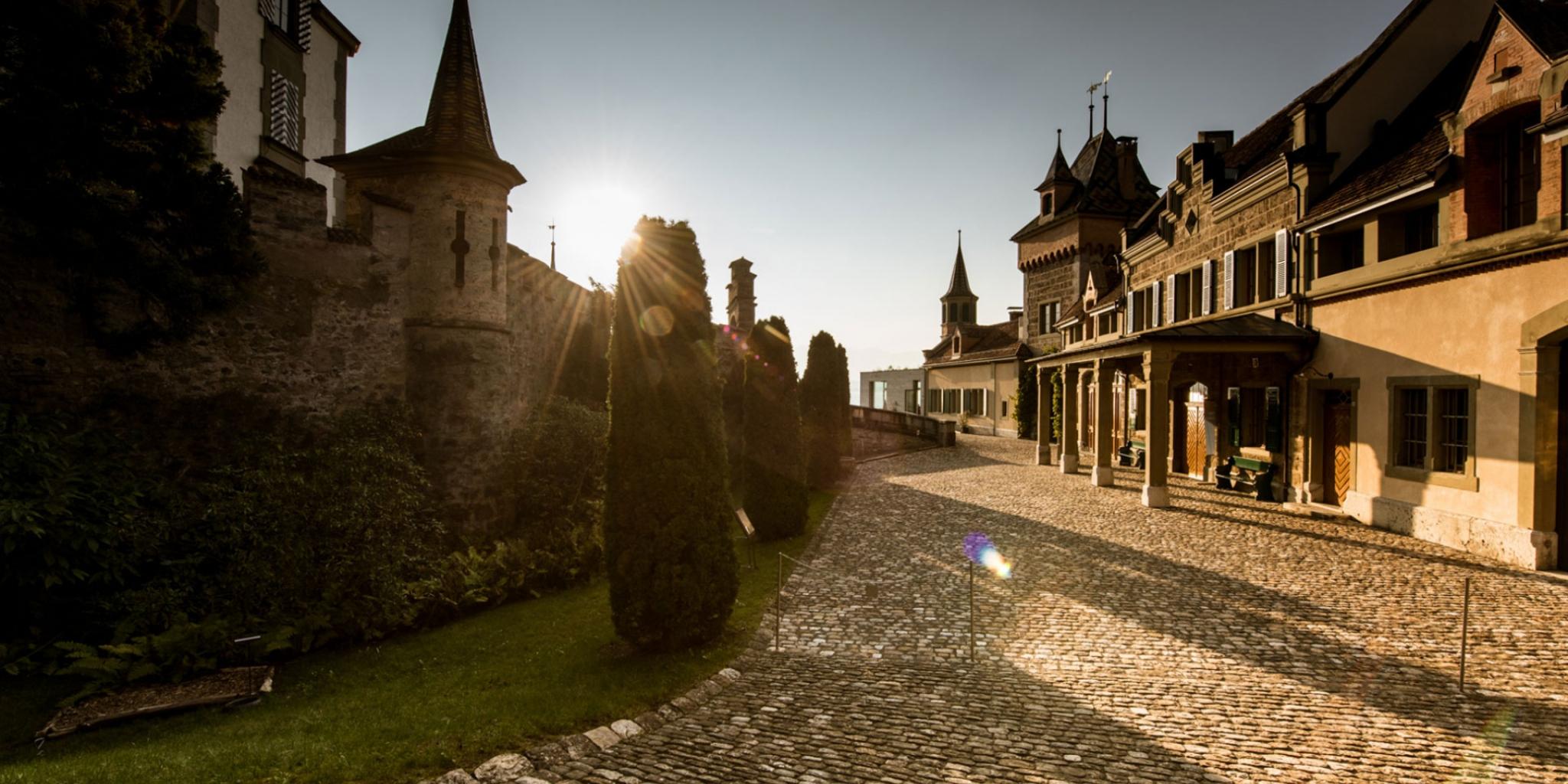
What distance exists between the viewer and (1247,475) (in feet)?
59.7

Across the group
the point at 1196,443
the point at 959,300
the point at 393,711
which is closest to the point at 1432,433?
the point at 1196,443

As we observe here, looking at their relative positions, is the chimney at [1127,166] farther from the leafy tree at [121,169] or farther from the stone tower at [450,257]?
the leafy tree at [121,169]

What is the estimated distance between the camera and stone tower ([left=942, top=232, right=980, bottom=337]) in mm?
59531

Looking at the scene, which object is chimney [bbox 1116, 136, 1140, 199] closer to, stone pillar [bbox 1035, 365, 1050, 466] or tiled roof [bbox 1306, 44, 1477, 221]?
stone pillar [bbox 1035, 365, 1050, 466]

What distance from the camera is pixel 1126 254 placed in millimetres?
25609

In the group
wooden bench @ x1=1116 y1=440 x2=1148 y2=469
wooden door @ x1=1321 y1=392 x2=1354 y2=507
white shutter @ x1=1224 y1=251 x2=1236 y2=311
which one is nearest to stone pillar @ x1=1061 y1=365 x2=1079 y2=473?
wooden bench @ x1=1116 y1=440 x2=1148 y2=469

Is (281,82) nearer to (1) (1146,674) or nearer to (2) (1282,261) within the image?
(1) (1146,674)

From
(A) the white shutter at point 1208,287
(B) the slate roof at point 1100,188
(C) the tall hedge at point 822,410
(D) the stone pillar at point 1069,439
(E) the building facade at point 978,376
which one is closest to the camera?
(A) the white shutter at point 1208,287

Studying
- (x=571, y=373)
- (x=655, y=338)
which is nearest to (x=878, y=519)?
(x=571, y=373)

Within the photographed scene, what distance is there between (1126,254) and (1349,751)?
23186mm

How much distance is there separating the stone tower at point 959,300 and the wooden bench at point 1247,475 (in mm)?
40861

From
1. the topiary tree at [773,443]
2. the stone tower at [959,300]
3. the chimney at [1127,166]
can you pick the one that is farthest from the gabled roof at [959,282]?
the topiary tree at [773,443]

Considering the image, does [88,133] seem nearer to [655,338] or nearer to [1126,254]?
[655,338]

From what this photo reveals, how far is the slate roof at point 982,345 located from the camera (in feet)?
133
